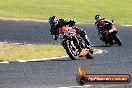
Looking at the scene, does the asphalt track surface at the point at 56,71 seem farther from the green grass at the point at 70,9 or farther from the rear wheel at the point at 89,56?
the green grass at the point at 70,9

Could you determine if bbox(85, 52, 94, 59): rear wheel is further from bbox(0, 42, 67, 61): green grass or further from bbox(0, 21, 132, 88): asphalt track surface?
bbox(0, 42, 67, 61): green grass

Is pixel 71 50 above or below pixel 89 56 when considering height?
above

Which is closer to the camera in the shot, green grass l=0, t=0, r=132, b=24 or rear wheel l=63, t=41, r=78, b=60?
rear wheel l=63, t=41, r=78, b=60

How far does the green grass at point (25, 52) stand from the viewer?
1906 centimetres

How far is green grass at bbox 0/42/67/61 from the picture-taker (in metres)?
19.1

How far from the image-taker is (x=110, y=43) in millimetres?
28062

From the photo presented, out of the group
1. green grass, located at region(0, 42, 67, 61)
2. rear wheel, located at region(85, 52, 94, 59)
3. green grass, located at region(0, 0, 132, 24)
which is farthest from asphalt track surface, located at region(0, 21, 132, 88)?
green grass, located at region(0, 0, 132, 24)

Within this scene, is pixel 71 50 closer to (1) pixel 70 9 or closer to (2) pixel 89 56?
(2) pixel 89 56

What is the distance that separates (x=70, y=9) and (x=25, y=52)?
135 ft

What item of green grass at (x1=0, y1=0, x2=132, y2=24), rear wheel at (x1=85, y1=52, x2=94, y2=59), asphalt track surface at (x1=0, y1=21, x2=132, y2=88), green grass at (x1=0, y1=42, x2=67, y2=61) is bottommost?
green grass at (x1=0, y1=0, x2=132, y2=24)

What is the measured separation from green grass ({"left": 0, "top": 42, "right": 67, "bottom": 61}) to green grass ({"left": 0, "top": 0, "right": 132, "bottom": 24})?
1097 inches

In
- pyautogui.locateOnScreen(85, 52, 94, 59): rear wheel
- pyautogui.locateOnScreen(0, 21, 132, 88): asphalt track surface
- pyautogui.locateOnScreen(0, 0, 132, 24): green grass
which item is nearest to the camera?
pyautogui.locateOnScreen(0, 21, 132, 88): asphalt track surface

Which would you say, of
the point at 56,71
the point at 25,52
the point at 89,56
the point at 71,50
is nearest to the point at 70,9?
the point at 25,52

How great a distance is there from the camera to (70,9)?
6184cm
